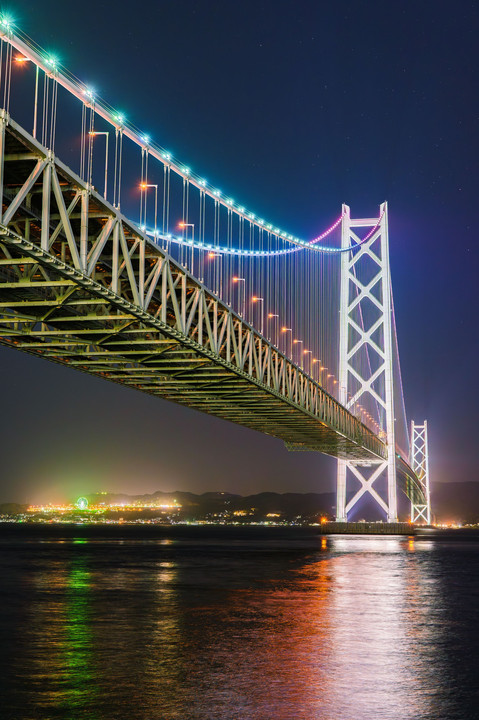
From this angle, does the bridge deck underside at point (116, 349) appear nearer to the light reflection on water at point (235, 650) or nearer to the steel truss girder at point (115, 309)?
the steel truss girder at point (115, 309)

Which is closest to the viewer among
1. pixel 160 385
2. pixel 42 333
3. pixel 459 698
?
pixel 459 698

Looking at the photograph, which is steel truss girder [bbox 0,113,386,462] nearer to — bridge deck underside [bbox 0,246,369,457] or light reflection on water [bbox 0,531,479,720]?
bridge deck underside [bbox 0,246,369,457]

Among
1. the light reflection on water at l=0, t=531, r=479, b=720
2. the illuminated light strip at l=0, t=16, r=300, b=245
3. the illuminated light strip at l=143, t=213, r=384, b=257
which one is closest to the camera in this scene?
the light reflection on water at l=0, t=531, r=479, b=720

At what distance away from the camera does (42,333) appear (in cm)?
2302

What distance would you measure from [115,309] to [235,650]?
12.3 meters

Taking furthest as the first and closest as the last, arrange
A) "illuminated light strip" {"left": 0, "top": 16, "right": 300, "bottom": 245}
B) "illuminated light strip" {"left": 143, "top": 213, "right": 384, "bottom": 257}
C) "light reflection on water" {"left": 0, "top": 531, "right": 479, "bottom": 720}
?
"illuminated light strip" {"left": 143, "top": 213, "right": 384, "bottom": 257} < "illuminated light strip" {"left": 0, "top": 16, "right": 300, "bottom": 245} < "light reflection on water" {"left": 0, "top": 531, "right": 479, "bottom": 720}

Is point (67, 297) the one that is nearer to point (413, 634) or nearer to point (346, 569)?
point (413, 634)

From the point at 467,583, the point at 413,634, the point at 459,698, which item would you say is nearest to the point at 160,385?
the point at 467,583

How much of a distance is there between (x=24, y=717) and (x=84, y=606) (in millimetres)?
10420

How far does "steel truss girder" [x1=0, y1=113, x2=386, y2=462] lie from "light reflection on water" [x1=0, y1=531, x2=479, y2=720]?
632 centimetres

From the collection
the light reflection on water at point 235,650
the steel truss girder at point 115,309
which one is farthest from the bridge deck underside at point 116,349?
the light reflection on water at point 235,650

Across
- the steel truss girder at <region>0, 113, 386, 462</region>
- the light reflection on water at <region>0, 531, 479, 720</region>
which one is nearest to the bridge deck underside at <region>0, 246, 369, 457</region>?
the steel truss girder at <region>0, 113, 386, 462</region>

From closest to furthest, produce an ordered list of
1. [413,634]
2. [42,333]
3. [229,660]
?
[229,660]
[413,634]
[42,333]

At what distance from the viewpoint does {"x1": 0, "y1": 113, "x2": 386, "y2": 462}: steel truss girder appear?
1573 cm
